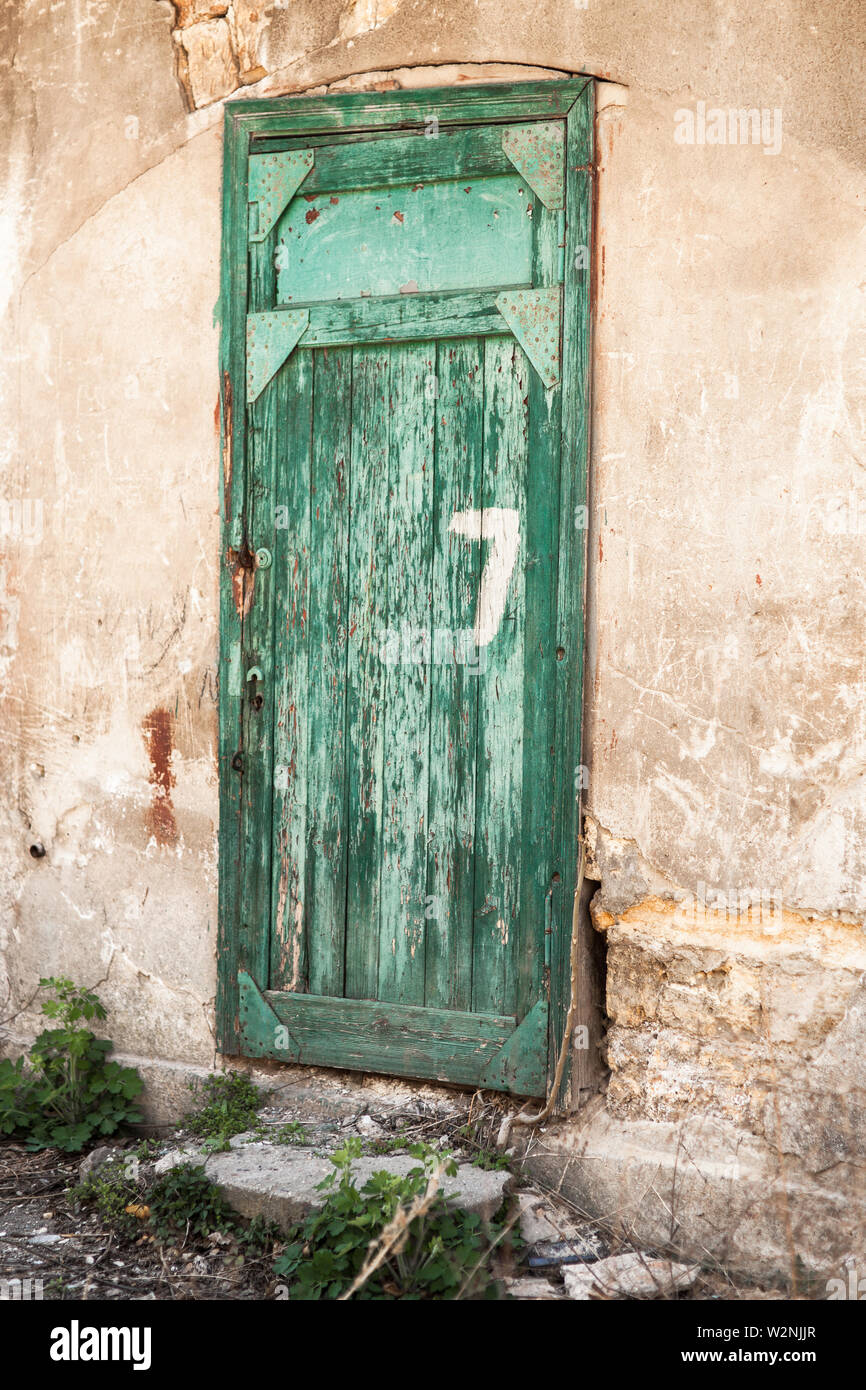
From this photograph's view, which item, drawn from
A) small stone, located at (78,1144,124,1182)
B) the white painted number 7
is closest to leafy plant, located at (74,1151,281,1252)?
small stone, located at (78,1144,124,1182)

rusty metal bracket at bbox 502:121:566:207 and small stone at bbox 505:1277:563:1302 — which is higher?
rusty metal bracket at bbox 502:121:566:207

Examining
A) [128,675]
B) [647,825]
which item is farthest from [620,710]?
[128,675]

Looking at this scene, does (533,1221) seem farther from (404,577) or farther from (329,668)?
(404,577)

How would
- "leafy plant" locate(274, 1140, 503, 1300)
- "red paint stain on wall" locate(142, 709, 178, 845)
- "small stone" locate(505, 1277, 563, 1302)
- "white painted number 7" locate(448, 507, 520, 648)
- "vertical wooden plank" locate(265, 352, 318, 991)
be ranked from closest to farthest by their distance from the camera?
"leafy plant" locate(274, 1140, 503, 1300) → "small stone" locate(505, 1277, 563, 1302) → "white painted number 7" locate(448, 507, 520, 648) → "vertical wooden plank" locate(265, 352, 318, 991) → "red paint stain on wall" locate(142, 709, 178, 845)

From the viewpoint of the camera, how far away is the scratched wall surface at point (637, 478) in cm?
293

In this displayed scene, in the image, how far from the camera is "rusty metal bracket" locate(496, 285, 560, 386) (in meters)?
3.19

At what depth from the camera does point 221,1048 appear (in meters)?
3.58

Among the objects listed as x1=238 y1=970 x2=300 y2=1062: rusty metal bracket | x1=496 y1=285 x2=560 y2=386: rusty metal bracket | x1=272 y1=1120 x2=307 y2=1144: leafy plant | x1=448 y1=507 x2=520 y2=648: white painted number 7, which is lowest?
x1=272 y1=1120 x2=307 y2=1144: leafy plant

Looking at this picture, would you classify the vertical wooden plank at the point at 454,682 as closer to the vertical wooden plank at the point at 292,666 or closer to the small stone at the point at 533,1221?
the vertical wooden plank at the point at 292,666

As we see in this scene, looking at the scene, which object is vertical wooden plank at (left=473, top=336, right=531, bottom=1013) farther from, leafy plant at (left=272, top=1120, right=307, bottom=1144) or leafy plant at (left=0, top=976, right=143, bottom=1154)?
leafy plant at (left=0, top=976, right=143, bottom=1154)

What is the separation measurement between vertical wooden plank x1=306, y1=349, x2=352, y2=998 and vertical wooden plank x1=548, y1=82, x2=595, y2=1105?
658mm

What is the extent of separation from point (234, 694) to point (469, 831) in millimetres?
851

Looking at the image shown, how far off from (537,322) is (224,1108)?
241 centimetres

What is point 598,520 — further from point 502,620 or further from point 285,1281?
point 285,1281
